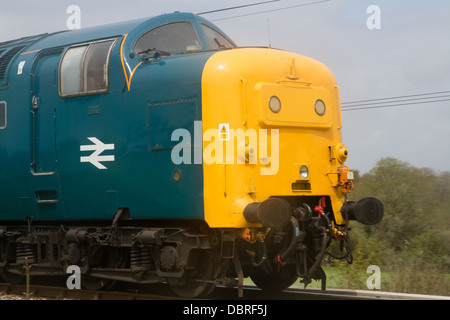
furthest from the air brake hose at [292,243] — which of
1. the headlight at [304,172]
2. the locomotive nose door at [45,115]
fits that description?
the locomotive nose door at [45,115]

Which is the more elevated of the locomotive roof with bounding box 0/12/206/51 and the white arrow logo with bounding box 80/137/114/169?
the locomotive roof with bounding box 0/12/206/51

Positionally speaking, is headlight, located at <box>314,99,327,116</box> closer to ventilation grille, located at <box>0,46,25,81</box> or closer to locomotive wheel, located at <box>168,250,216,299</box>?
locomotive wheel, located at <box>168,250,216,299</box>

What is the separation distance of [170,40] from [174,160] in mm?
2146

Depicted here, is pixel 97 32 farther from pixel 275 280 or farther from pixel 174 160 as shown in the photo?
pixel 275 280

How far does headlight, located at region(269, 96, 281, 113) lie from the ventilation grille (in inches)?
185

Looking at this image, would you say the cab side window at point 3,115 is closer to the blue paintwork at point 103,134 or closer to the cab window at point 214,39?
the blue paintwork at point 103,134

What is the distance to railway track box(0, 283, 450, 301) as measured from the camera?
10.1 m

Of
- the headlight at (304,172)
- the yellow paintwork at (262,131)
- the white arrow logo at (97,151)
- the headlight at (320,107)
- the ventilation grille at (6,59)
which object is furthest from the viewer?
the ventilation grille at (6,59)

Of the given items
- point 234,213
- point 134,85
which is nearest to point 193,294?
point 234,213

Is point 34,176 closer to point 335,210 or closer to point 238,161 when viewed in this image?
point 238,161

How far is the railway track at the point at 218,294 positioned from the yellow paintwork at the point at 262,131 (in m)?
1.35

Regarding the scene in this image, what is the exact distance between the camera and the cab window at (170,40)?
1018cm

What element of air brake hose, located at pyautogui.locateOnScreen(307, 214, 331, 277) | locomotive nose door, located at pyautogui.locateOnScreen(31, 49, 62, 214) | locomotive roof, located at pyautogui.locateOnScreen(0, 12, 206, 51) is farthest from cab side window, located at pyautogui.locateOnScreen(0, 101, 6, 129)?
air brake hose, located at pyautogui.locateOnScreen(307, 214, 331, 277)

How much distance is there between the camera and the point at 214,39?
Answer: 11.0 m
